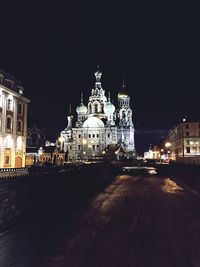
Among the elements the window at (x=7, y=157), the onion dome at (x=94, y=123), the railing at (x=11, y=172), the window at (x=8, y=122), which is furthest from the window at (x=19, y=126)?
the onion dome at (x=94, y=123)

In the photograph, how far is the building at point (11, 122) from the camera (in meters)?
39.1

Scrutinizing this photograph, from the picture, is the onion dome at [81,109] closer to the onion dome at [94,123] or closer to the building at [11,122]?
the onion dome at [94,123]

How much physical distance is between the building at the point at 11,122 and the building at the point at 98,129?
6320 cm

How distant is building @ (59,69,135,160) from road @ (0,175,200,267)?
81.2 meters

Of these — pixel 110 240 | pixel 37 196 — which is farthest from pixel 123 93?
pixel 110 240

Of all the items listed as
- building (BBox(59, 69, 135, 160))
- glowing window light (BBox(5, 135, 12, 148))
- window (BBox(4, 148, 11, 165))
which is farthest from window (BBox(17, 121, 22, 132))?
building (BBox(59, 69, 135, 160))

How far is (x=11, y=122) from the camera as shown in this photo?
137ft

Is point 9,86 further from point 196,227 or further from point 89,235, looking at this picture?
point 196,227

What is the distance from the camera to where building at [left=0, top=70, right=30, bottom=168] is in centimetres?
3906

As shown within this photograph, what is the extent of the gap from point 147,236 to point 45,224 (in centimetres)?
885

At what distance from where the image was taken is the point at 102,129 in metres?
114

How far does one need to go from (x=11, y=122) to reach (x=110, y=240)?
28496 mm

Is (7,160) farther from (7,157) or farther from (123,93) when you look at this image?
(123,93)

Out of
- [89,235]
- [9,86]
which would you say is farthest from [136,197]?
[9,86]
